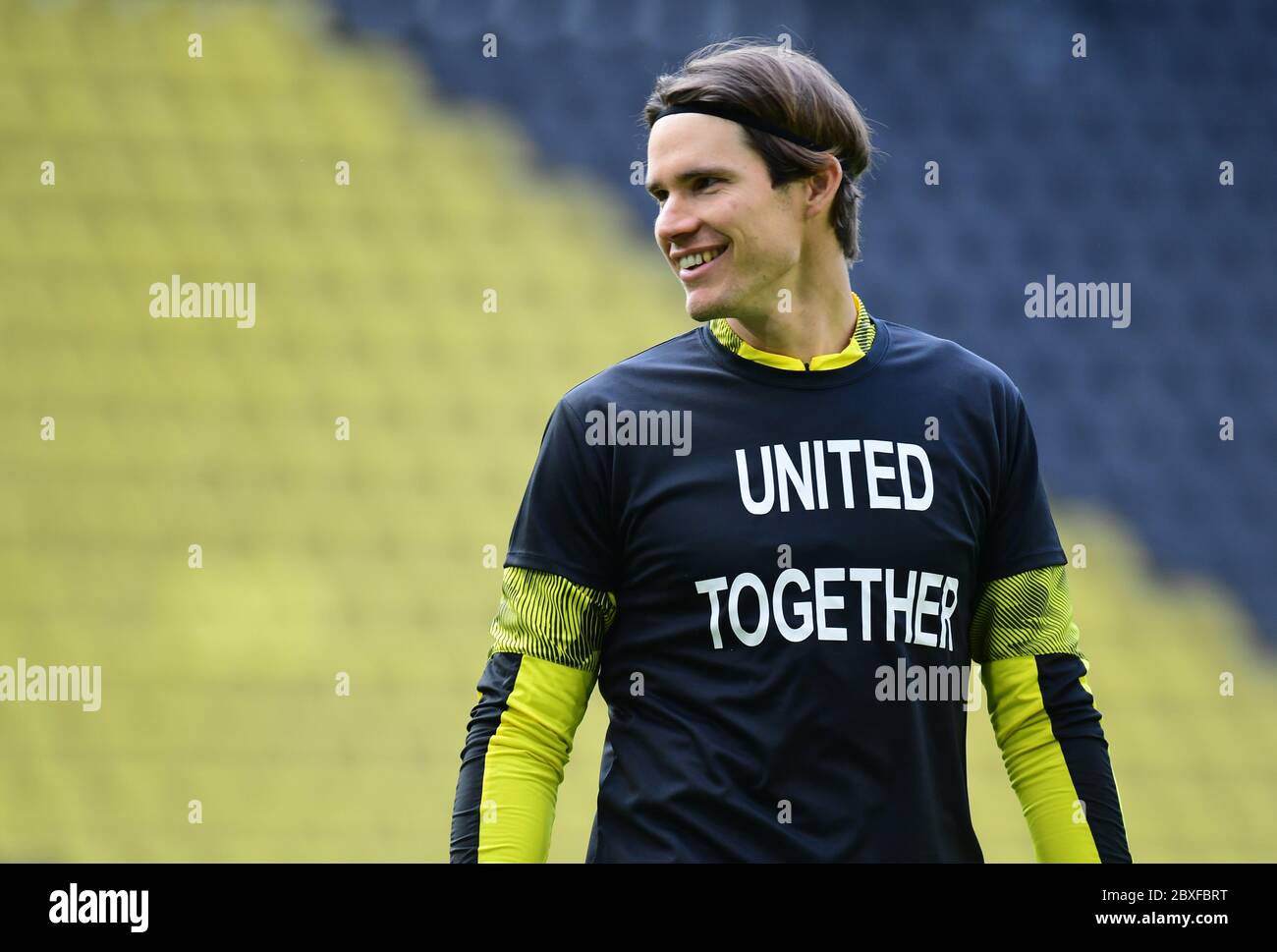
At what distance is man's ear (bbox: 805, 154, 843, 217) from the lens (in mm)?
1684

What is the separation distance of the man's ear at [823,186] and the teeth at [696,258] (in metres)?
0.17

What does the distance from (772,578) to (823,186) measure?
1.72 feet

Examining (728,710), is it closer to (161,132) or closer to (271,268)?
(271,268)

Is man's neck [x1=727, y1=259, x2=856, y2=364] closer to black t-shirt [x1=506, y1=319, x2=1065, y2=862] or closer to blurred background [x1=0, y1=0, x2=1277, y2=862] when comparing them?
black t-shirt [x1=506, y1=319, x2=1065, y2=862]

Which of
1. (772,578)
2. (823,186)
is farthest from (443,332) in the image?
(772,578)

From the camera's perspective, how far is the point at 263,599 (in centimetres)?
354

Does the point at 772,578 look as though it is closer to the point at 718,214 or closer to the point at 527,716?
the point at 527,716

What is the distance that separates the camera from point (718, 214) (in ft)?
5.19

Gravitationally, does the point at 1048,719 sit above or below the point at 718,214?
below

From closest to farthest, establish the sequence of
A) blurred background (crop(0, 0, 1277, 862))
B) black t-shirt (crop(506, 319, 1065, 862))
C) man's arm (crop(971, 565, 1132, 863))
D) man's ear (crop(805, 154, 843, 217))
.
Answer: black t-shirt (crop(506, 319, 1065, 862)) < man's arm (crop(971, 565, 1132, 863)) < man's ear (crop(805, 154, 843, 217)) < blurred background (crop(0, 0, 1277, 862))

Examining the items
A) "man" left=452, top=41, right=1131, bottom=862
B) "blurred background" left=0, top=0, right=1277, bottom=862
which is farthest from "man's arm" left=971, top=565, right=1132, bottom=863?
"blurred background" left=0, top=0, right=1277, bottom=862

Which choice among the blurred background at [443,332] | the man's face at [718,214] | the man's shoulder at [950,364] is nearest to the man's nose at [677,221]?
the man's face at [718,214]

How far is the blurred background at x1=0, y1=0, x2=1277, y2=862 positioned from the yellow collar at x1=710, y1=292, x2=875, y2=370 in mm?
1984

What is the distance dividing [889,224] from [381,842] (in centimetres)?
211
